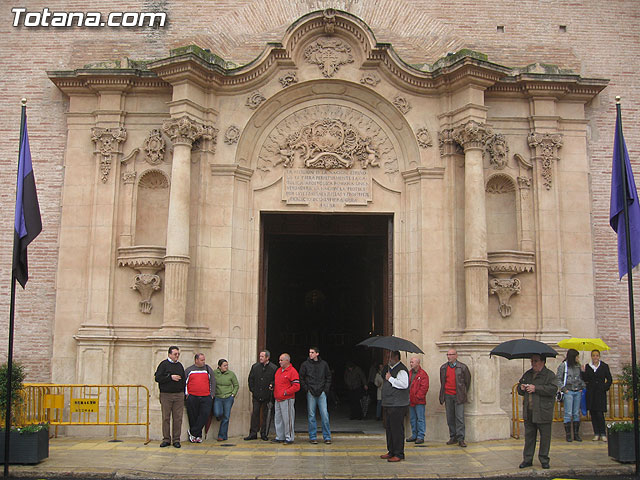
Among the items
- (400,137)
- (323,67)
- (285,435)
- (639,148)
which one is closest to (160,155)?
(323,67)

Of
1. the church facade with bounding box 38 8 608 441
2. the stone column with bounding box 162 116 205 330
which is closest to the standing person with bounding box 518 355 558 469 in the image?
the church facade with bounding box 38 8 608 441

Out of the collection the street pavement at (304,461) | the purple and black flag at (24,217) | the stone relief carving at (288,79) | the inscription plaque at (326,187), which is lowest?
the street pavement at (304,461)

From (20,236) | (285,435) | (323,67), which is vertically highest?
(323,67)

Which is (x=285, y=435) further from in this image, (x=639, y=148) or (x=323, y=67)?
(x=639, y=148)

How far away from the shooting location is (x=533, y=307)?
595 inches

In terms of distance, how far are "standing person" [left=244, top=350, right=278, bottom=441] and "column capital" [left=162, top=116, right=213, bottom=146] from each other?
480 cm

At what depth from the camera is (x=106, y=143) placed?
50.4 ft

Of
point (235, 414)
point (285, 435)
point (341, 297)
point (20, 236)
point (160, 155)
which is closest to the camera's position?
point (20, 236)

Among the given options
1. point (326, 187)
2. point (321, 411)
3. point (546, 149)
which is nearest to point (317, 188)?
point (326, 187)

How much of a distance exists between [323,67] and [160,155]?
4104 mm

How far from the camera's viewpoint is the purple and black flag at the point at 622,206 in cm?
1150

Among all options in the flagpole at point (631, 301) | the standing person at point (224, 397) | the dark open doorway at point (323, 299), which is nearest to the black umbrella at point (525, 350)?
the flagpole at point (631, 301)

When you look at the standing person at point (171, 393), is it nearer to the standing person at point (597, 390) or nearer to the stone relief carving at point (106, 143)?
the stone relief carving at point (106, 143)

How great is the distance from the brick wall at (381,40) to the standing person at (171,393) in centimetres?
553
